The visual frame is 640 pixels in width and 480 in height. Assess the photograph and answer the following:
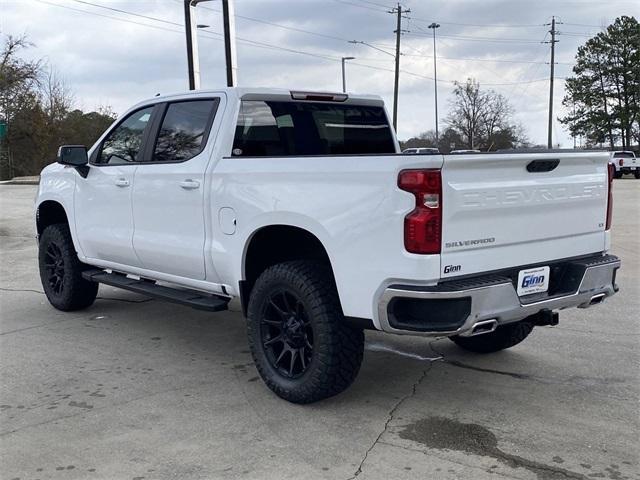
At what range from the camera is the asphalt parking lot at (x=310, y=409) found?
3.41 m

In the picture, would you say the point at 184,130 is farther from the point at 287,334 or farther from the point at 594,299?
the point at 594,299

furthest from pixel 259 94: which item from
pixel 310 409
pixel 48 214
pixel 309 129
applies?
pixel 48 214

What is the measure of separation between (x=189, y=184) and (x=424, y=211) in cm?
203

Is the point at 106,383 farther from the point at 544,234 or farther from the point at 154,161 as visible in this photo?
the point at 544,234

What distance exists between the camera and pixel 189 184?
4809mm

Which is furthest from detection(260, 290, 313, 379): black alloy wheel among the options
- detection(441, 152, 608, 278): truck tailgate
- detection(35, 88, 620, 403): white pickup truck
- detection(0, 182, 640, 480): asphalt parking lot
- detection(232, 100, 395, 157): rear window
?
detection(232, 100, 395, 157): rear window

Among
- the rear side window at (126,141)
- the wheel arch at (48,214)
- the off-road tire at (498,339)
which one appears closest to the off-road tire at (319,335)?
the off-road tire at (498,339)

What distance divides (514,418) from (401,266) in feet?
4.11

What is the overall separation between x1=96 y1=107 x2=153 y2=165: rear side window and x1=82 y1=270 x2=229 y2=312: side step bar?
1.00 meters

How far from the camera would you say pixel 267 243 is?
4.52 metres

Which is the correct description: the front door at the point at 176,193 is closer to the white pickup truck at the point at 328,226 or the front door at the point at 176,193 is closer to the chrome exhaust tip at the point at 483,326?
the white pickup truck at the point at 328,226

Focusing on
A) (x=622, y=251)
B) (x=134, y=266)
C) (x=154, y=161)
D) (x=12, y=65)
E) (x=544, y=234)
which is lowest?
(x=622, y=251)

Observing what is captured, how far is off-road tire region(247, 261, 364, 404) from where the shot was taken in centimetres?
390

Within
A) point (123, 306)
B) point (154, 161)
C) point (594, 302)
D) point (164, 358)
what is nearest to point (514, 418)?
point (594, 302)
